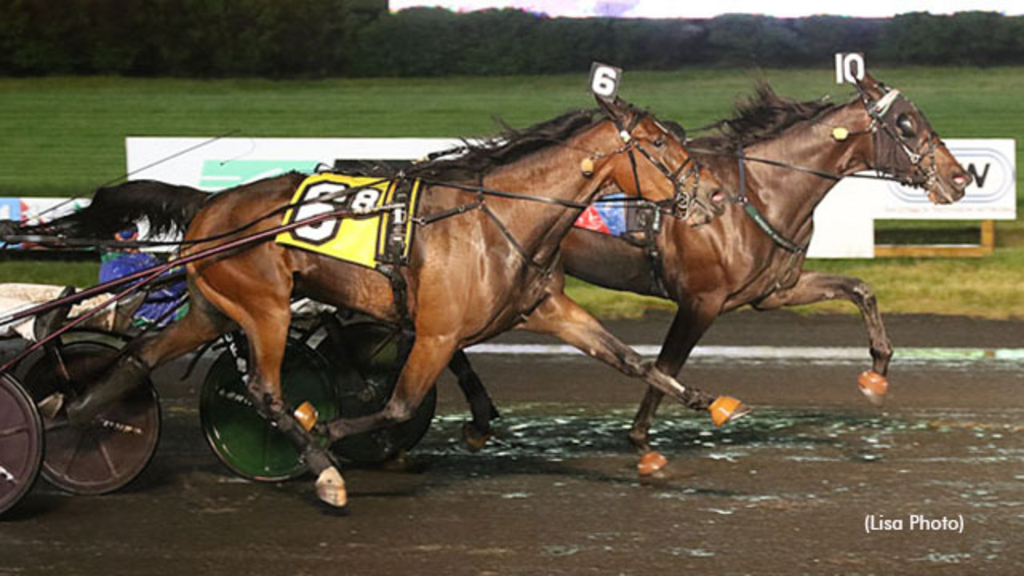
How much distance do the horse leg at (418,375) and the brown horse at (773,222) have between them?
37.9 inches

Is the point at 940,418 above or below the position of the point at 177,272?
below

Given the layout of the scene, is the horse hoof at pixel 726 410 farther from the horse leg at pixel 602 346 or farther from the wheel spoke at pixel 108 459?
the wheel spoke at pixel 108 459

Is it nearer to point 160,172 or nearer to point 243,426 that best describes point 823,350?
point 243,426

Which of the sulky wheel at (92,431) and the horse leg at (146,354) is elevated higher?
the horse leg at (146,354)

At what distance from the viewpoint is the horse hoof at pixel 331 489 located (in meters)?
5.84

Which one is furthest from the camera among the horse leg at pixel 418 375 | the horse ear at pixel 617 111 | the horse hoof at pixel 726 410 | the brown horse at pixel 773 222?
the brown horse at pixel 773 222

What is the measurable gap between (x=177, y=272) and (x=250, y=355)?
26.4 inches

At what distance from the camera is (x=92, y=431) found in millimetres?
6352

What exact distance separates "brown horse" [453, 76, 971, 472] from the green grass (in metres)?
11.2

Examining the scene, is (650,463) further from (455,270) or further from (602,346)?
(455,270)

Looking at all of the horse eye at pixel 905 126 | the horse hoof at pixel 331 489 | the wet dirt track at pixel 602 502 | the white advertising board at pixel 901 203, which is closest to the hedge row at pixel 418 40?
the white advertising board at pixel 901 203

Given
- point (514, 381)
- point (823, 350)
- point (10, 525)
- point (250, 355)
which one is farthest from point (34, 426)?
point (823, 350)

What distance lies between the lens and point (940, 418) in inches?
312

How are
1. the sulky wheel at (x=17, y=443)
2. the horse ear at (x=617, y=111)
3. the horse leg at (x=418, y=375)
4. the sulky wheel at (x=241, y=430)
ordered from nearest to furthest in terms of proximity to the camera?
the sulky wheel at (x=17, y=443) → the horse leg at (x=418, y=375) → the horse ear at (x=617, y=111) → the sulky wheel at (x=241, y=430)
